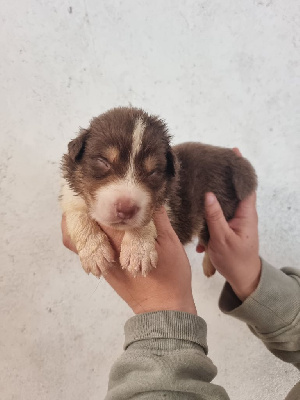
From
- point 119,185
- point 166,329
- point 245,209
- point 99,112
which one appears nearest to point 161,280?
point 166,329

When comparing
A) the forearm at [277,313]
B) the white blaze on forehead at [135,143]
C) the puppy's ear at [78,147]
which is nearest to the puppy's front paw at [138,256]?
the white blaze on forehead at [135,143]

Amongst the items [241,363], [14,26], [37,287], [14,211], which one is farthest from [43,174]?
[241,363]

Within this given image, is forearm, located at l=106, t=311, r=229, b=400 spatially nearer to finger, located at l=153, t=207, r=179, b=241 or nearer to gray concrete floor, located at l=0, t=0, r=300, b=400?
finger, located at l=153, t=207, r=179, b=241

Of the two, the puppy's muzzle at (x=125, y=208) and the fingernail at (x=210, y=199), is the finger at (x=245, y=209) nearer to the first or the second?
the fingernail at (x=210, y=199)

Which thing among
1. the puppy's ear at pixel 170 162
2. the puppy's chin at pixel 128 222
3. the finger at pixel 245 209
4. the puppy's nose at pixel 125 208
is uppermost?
the puppy's ear at pixel 170 162

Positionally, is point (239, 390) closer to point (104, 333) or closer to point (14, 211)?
point (104, 333)

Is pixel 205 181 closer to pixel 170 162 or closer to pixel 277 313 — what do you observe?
pixel 170 162
